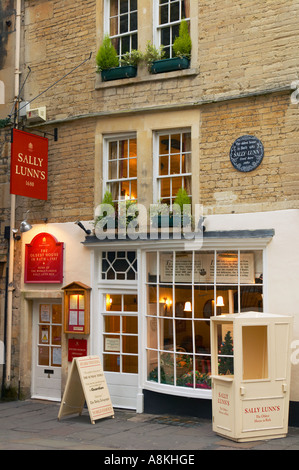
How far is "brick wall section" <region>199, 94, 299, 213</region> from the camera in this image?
971cm

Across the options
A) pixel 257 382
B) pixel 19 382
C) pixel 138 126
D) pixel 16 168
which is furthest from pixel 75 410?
pixel 138 126

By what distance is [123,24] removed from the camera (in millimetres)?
11789

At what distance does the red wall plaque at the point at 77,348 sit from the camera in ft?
37.9

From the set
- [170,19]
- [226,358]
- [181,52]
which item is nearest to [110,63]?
[170,19]

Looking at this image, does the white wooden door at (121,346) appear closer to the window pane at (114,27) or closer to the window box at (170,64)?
the window box at (170,64)

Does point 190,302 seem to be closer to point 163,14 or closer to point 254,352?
point 254,352

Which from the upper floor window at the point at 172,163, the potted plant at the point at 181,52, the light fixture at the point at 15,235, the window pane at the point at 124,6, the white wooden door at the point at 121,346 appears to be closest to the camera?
the potted plant at the point at 181,52

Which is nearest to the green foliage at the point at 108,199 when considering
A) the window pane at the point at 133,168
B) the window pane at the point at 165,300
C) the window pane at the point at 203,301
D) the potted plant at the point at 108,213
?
the potted plant at the point at 108,213

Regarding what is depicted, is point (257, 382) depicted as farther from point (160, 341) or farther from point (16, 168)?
point (16, 168)

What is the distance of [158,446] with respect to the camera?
830 centimetres

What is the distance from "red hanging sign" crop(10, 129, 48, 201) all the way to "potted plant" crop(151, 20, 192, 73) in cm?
311

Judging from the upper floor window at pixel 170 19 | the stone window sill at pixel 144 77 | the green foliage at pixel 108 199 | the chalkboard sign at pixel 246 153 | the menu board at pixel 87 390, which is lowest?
the menu board at pixel 87 390

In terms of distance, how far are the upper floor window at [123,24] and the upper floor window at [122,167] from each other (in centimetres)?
186

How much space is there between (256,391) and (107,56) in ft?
23.1
